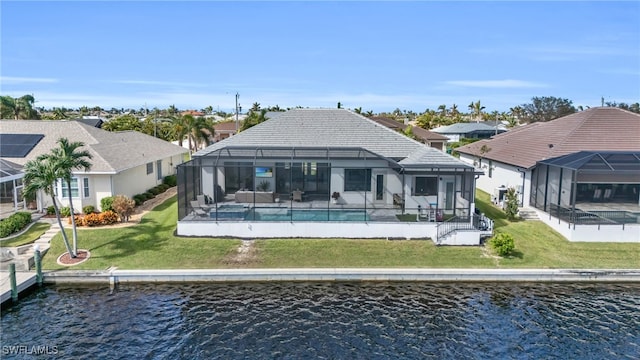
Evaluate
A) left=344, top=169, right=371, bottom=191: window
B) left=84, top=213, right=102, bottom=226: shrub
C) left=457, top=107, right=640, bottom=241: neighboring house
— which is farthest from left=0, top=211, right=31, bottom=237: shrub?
left=457, top=107, right=640, bottom=241: neighboring house

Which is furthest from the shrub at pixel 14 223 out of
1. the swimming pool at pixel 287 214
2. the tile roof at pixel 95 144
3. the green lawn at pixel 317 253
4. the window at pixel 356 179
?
the window at pixel 356 179

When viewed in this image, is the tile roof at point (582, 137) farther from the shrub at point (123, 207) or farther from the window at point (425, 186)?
the shrub at point (123, 207)

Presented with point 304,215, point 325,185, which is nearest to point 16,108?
point 325,185

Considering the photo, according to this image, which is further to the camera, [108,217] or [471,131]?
[471,131]

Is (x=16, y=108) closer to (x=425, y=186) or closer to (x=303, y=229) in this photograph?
(x=303, y=229)

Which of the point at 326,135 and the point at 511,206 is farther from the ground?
the point at 326,135

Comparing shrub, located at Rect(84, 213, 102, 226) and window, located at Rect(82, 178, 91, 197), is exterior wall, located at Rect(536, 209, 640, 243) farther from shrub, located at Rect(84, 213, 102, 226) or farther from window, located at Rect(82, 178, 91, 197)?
window, located at Rect(82, 178, 91, 197)

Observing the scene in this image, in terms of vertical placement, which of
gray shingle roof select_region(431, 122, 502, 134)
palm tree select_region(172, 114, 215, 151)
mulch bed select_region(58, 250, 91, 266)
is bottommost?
mulch bed select_region(58, 250, 91, 266)
